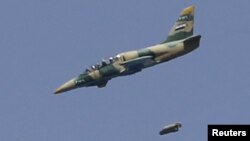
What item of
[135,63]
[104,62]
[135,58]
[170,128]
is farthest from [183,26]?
[170,128]

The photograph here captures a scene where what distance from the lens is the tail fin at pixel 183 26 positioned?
15346cm

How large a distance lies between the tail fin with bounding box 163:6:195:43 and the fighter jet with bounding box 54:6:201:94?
106 cm

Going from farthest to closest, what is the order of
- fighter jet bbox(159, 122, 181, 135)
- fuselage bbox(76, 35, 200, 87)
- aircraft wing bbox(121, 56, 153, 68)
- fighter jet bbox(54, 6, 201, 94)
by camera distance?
fuselage bbox(76, 35, 200, 87) → fighter jet bbox(54, 6, 201, 94) → aircraft wing bbox(121, 56, 153, 68) → fighter jet bbox(159, 122, 181, 135)

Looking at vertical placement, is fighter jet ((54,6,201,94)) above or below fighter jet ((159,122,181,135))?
above

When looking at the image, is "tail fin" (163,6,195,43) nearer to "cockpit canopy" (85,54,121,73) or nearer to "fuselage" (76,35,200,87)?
"fuselage" (76,35,200,87)

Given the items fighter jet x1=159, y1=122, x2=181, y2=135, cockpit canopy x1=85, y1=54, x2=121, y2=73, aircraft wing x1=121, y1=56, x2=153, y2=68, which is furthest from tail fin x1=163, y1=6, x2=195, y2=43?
fighter jet x1=159, y1=122, x2=181, y2=135

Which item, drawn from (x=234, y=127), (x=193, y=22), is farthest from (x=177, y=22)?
(x=234, y=127)

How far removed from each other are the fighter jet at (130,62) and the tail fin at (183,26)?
1062 millimetres

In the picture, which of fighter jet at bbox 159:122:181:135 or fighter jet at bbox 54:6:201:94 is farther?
fighter jet at bbox 54:6:201:94

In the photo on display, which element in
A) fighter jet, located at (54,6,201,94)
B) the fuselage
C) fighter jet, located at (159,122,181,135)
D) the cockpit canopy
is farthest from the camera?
the cockpit canopy

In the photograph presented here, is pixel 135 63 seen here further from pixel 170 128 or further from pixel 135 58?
pixel 170 128

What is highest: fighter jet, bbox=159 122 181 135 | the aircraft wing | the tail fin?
the tail fin

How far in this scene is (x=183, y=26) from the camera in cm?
15450

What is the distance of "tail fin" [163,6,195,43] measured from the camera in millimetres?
153462
